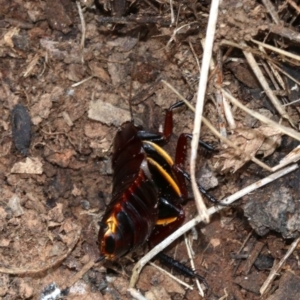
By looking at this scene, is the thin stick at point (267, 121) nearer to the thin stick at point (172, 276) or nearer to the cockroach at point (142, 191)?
the cockroach at point (142, 191)

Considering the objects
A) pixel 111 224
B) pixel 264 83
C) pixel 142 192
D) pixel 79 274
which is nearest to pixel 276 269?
pixel 142 192

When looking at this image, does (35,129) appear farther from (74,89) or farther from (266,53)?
(266,53)

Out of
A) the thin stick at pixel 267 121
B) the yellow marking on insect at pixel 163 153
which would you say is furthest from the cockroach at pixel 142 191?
the thin stick at pixel 267 121

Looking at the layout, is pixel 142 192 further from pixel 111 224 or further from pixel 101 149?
pixel 101 149

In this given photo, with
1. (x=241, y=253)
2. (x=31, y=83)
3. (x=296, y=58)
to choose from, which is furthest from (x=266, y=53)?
(x=31, y=83)

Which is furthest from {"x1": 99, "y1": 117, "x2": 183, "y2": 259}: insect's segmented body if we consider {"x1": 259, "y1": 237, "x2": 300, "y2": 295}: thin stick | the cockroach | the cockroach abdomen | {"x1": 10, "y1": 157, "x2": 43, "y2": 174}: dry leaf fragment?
{"x1": 259, "y1": 237, "x2": 300, "y2": 295}: thin stick

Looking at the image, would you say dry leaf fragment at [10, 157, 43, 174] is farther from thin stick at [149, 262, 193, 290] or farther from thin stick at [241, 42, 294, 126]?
thin stick at [241, 42, 294, 126]
